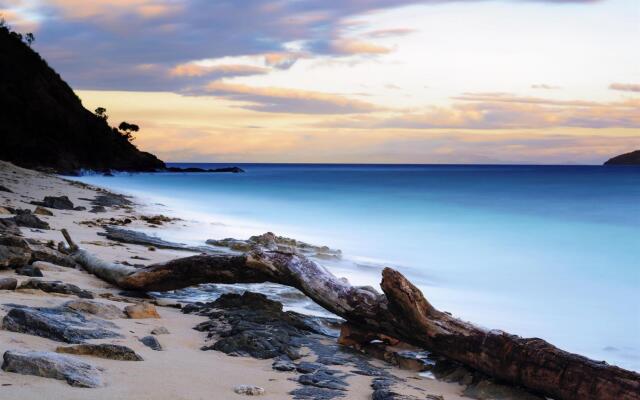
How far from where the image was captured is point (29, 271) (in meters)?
6.07

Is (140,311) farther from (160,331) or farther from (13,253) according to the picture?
(13,253)

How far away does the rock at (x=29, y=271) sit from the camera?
6.03 metres

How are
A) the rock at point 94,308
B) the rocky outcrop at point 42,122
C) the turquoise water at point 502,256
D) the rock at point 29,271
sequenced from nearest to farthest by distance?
the rock at point 94,308 < the rock at point 29,271 < the turquoise water at point 502,256 < the rocky outcrop at point 42,122

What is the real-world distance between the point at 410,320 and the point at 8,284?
10.1 ft

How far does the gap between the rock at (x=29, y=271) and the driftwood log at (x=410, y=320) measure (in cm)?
72

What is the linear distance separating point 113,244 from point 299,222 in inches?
500

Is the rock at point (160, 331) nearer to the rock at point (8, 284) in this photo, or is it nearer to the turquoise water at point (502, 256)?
the rock at point (8, 284)

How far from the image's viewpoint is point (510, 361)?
171 inches

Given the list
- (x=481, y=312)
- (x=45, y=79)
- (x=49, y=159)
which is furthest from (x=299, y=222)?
(x=45, y=79)

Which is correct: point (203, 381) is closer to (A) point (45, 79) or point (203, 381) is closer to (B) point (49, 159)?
(B) point (49, 159)

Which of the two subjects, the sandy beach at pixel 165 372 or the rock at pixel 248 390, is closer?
the sandy beach at pixel 165 372

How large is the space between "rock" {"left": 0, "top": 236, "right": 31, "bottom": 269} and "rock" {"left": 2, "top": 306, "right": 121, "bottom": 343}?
1741mm

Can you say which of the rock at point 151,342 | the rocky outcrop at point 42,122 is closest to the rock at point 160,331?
the rock at point 151,342

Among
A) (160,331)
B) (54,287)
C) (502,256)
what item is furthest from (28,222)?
(502,256)
